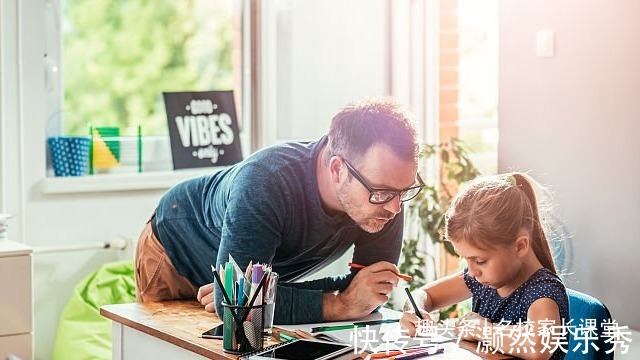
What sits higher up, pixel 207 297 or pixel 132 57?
pixel 132 57

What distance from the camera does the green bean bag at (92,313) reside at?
3801 mm

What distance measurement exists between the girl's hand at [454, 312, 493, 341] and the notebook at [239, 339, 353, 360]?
283 millimetres

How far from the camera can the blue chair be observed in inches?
87.9

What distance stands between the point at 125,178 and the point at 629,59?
2.08 meters

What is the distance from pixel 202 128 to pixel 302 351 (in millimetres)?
2441

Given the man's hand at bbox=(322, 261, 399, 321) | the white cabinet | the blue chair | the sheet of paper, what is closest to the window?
the white cabinet

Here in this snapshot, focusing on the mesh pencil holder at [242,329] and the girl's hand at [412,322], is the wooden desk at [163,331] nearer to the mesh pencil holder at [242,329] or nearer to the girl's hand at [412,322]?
the mesh pencil holder at [242,329]

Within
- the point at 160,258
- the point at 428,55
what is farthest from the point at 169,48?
the point at 160,258

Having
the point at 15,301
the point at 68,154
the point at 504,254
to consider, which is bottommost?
the point at 15,301

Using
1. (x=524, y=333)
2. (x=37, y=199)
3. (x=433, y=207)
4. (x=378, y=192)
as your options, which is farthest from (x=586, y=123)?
(x=37, y=199)

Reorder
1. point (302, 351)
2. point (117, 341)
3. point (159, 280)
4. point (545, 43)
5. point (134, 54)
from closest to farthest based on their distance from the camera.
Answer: point (302, 351)
point (117, 341)
point (159, 280)
point (545, 43)
point (134, 54)

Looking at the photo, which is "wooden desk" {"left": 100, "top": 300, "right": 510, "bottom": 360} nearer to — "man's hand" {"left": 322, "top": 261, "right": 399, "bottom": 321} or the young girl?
the young girl

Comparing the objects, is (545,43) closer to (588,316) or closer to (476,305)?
(476,305)

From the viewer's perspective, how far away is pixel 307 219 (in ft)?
8.29
